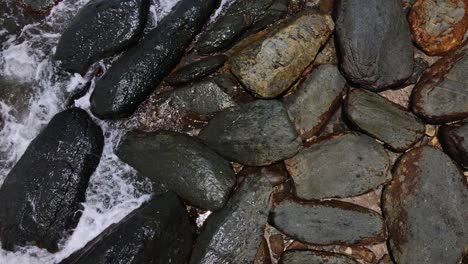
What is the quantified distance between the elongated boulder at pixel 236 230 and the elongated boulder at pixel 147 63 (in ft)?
3.40

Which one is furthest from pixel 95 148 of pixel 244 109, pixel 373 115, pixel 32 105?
pixel 373 115

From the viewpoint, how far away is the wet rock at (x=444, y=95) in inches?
138

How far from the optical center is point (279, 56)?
11.4 feet

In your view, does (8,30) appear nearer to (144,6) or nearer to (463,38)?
(144,6)

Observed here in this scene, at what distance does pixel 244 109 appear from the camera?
137 inches

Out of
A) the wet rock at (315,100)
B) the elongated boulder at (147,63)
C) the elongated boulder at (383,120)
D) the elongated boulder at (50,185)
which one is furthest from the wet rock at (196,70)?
the elongated boulder at (383,120)

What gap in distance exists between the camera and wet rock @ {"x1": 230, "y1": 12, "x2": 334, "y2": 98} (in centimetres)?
346

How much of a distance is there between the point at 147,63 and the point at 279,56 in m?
0.96

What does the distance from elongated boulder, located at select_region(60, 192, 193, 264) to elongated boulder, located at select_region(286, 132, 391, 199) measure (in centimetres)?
86

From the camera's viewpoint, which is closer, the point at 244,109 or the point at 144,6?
the point at 244,109

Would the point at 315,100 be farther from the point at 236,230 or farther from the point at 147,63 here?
the point at 147,63

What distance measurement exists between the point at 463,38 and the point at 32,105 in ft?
11.0

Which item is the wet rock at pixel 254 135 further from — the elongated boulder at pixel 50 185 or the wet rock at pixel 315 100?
the elongated boulder at pixel 50 185

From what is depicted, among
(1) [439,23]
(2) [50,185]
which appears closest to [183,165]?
(2) [50,185]
